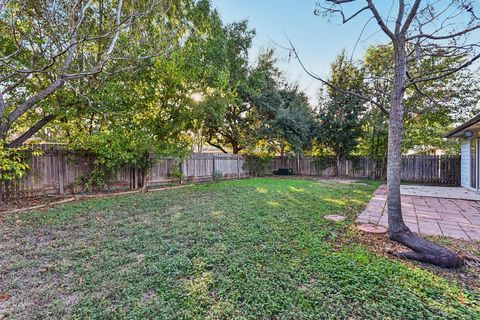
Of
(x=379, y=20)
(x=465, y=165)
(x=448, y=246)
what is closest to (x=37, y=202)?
(x=379, y=20)

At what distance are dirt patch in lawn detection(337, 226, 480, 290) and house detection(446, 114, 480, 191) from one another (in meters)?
5.48

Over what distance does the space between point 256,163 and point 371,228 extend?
368 inches

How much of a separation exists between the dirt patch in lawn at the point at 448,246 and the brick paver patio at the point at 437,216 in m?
0.35

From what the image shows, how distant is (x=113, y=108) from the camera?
6086mm

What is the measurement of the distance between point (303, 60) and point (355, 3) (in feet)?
3.41

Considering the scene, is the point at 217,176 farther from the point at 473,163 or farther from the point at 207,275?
the point at 473,163

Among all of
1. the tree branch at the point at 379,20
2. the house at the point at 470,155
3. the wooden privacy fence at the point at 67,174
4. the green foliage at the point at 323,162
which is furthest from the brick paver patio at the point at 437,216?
the green foliage at the point at 323,162

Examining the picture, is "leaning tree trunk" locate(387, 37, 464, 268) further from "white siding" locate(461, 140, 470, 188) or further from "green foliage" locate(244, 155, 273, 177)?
"green foliage" locate(244, 155, 273, 177)

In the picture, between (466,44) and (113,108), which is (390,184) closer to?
(466,44)

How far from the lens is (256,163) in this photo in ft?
41.7

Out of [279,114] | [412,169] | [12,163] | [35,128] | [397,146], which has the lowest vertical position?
[412,169]

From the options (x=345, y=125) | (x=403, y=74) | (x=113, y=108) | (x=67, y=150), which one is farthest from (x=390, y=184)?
(x=345, y=125)

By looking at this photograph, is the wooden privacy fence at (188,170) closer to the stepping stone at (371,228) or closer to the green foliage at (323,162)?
the green foliage at (323,162)

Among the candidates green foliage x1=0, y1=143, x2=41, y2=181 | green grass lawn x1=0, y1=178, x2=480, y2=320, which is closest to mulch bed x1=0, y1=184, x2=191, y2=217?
green foliage x1=0, y1=143, x2=41, y2=181
